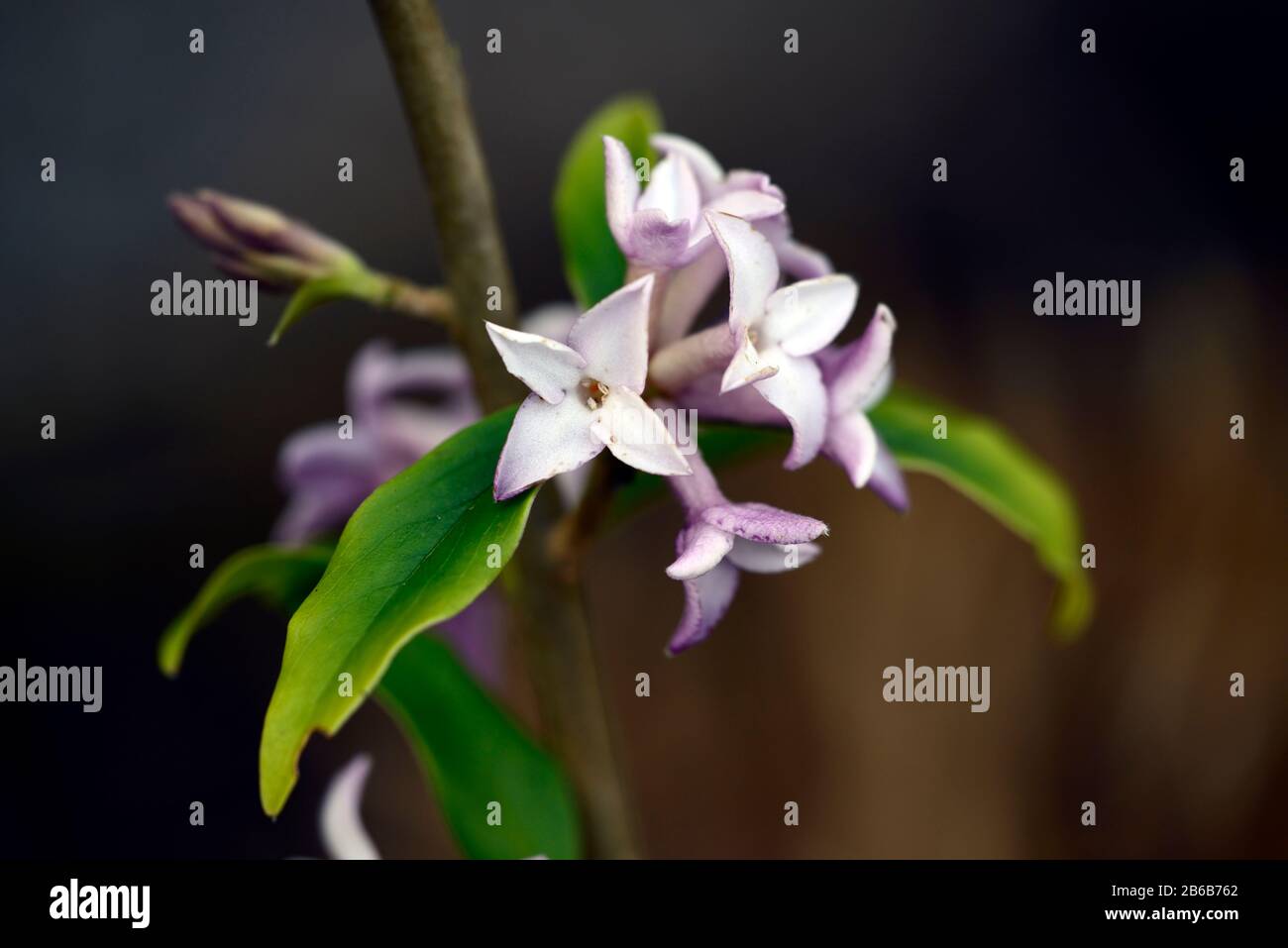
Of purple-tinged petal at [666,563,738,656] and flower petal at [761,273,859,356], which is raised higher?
flower petal at [761,273,859,356]

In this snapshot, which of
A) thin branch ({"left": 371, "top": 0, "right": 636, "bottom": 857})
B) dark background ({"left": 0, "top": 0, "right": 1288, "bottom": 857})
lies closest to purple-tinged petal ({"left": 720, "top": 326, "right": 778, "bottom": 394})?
thin branch ({"left": 371, "top": 0, "right": 636, "bottom": 857})

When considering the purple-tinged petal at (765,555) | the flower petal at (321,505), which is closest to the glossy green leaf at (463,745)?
the flower petal at (321,505)

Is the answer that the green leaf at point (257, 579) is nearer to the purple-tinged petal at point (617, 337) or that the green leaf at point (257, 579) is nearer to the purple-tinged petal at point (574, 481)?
the purple-tinged petal at point (574, 481)

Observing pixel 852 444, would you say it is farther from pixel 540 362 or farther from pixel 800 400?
pixel 540 362

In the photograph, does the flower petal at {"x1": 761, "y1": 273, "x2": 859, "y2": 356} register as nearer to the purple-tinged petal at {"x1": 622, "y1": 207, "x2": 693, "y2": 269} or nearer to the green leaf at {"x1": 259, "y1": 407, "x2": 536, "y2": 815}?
the purple-tinged petal at {"x1": 622, "y1": 207, "x2": 693, "y2": 269}

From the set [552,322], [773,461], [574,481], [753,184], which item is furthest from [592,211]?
[773,461]

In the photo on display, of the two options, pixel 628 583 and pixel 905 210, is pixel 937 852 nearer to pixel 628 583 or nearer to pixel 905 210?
pixel 628 583
